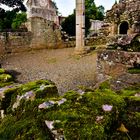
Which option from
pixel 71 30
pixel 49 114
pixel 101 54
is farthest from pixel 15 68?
pixel 71 30

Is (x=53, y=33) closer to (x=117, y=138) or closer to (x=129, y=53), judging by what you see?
(x=129, y=53)

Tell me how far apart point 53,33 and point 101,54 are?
40.9ft

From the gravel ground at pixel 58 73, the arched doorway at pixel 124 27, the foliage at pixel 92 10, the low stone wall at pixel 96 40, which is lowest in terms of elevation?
the gravel ground at pixel 58 73

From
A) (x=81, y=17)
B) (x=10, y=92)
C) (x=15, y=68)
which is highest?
(x=81, y=17)

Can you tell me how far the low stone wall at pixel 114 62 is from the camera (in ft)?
19.7

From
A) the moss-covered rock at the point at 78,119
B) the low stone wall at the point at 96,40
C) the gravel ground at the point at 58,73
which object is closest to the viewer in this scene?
the moss-covered rock at the point at 78,119

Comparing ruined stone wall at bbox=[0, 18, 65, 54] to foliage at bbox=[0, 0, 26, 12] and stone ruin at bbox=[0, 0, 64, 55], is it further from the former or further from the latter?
foliage at bbox=[0, 0, 26, 12]

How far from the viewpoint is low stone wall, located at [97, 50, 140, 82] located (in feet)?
19.7

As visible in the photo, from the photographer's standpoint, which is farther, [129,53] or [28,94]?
[129,53]

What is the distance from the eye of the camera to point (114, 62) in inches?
262

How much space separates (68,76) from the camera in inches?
365

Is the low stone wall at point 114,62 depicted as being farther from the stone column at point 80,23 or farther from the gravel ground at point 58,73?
the stone column at point 80,23

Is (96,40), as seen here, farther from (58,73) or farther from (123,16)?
(58,73)

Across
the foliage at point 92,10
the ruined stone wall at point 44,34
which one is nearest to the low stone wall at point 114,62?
the ruined stone wall at point 44,34
